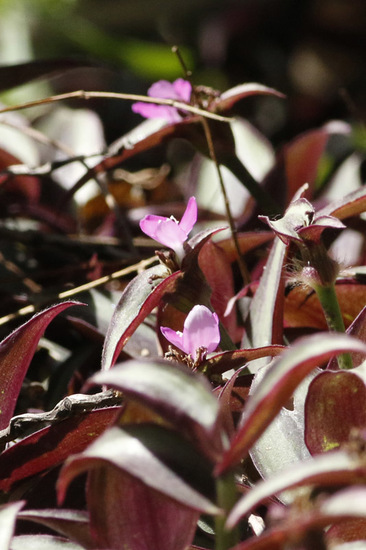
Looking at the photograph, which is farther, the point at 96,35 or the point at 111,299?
the point at 96,35

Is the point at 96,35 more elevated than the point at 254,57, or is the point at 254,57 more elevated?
the point at 96,35

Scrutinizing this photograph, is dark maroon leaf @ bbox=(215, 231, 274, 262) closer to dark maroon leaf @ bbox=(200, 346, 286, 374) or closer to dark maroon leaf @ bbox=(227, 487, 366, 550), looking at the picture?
dark maroon leaf @ bbox=(200, 346, 286, 374)

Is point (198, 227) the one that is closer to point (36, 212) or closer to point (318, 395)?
point (36, 212)

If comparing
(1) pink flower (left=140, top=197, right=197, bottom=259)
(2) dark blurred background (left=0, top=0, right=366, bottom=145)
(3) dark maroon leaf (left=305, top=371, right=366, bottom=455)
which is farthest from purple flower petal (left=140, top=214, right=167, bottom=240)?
(2) dark blurred background (left=0, top=0, right=366, bottom=145)

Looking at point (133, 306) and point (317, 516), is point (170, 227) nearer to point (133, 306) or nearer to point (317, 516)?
point (133, 306)

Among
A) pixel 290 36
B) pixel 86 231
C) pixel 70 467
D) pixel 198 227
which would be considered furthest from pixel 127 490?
pixel 290 36
